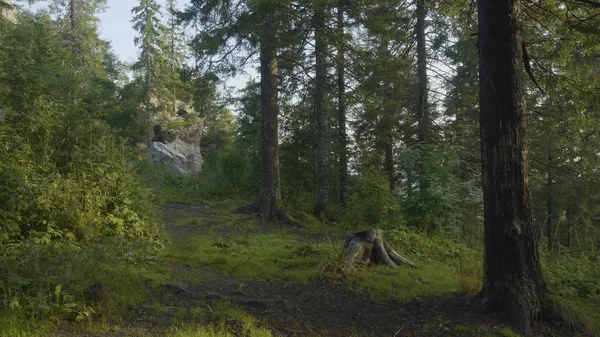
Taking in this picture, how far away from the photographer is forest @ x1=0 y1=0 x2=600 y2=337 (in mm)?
4512

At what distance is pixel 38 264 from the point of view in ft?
14.4

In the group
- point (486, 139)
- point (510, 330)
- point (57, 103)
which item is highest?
point (57, 103)

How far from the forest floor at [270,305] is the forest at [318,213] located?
0.11ft

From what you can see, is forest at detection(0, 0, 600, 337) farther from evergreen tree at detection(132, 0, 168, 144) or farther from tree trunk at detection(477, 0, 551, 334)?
evergreen tree at detection(132, 0, 168, 144)

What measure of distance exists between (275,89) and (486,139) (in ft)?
29.4

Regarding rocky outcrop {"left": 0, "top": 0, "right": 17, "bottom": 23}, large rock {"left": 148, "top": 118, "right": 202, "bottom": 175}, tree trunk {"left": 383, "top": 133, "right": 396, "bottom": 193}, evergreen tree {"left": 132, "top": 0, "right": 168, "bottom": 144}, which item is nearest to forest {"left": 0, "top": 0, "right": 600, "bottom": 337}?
tree trunk {"left": 383, "top": 133, "right": 396, "bottom": 193}

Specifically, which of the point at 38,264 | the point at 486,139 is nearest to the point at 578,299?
the point at 486,139

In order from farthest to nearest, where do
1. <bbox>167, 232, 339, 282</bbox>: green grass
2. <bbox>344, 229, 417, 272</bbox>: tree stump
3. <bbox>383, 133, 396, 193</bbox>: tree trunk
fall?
<bbox>383, 133, 396, 193</bbox>: tree trunk < <bbox>344, 229, 417, 272</bbox>: tree stump < <bbox>167, 232, 339, 282</bbox>: green grass

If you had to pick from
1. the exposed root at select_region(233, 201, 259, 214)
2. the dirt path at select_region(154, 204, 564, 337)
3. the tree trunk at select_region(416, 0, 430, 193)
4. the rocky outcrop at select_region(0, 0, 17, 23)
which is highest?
the rocky outcrop at select_region(0, 0, 17, 23)

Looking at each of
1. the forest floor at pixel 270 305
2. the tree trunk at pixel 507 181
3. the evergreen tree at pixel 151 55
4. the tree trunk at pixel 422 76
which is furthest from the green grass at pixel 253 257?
the evergreen tree at pixel 151 55

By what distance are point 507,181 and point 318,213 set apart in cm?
1031

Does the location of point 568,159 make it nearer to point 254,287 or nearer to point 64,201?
point 254,287

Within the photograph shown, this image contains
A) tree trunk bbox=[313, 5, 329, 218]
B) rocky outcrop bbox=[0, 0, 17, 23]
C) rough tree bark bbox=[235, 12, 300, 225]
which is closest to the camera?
rough tree bark bbox=[235, 12, 300, 225]

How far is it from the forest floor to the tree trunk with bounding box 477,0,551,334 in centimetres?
30
